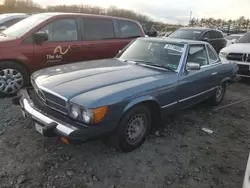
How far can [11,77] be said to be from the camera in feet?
15.3

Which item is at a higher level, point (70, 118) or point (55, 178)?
point (70, 118)

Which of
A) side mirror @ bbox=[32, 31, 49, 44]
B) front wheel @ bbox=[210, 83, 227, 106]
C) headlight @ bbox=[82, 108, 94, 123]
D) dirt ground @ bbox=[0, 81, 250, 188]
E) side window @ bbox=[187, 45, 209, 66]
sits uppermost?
side mirror @ bbox=[32, 31, 49, 44]

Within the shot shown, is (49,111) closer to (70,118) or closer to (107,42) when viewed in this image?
(70,118)

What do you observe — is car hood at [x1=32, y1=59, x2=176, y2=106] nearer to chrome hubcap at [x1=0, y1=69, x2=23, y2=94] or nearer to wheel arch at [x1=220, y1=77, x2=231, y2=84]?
chrome hubcap at [x1=0, y1=69, x2=23, y2=94]

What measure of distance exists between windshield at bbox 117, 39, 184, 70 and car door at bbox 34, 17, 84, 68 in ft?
5.05

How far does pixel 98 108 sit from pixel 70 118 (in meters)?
0.39

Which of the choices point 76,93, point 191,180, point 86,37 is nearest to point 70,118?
point 76,93

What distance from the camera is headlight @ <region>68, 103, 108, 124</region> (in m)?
2.59

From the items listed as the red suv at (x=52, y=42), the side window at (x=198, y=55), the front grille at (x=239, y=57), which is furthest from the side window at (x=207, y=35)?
the side window at (x=198, y=55)

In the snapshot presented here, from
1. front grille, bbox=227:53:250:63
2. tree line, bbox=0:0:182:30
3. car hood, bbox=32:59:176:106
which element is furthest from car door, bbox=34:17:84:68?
tree line, bbox=0:0:182:30

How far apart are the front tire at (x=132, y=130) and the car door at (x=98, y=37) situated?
9.87 feet

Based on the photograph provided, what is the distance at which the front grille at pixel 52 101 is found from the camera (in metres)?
2.77

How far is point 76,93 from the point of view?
275cm

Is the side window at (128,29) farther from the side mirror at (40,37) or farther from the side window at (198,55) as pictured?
the side window at (198,55)
